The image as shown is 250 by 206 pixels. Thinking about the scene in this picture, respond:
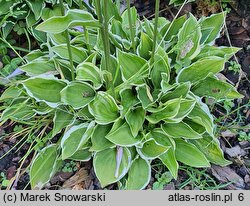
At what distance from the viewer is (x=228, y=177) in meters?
2.30

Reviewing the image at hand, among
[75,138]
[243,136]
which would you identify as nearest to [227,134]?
[243,136]

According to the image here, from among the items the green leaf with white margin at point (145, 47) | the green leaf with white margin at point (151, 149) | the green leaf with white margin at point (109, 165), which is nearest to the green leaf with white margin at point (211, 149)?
the green leaf with white margin at point (151, 149)

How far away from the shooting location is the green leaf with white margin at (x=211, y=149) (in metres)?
2.22

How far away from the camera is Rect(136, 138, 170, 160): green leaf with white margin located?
2.07 meters

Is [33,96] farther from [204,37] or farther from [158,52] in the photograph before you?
[204,37]

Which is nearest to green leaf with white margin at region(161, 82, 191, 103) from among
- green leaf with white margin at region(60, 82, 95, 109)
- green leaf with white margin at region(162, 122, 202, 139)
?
green leaf with white margin at region(162, 122, 202, 139)

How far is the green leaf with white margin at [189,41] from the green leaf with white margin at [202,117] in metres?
0.24

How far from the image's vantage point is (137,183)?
84.4 inches

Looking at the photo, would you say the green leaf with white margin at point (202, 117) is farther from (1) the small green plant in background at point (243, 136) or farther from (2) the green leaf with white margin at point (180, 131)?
(1) the small green plant in background at point (243, 136)

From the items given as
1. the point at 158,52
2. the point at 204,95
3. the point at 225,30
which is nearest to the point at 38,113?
the point at 158,52

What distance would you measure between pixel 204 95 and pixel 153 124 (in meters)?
0.28

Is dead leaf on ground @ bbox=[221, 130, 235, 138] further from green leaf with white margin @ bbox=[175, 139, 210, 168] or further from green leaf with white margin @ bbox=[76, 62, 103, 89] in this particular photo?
green leaf with white margin @ bbox=[76, 62, 103, 89]

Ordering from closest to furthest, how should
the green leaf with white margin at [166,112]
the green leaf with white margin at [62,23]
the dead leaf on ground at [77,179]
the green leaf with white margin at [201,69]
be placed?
the green leaf with white margin at [62,23] → the green leaf with white margin at [166,112] → the green leaf with white margin at [201,69] → the dead leaf on ground at [77,179]

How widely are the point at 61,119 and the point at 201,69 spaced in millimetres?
684
